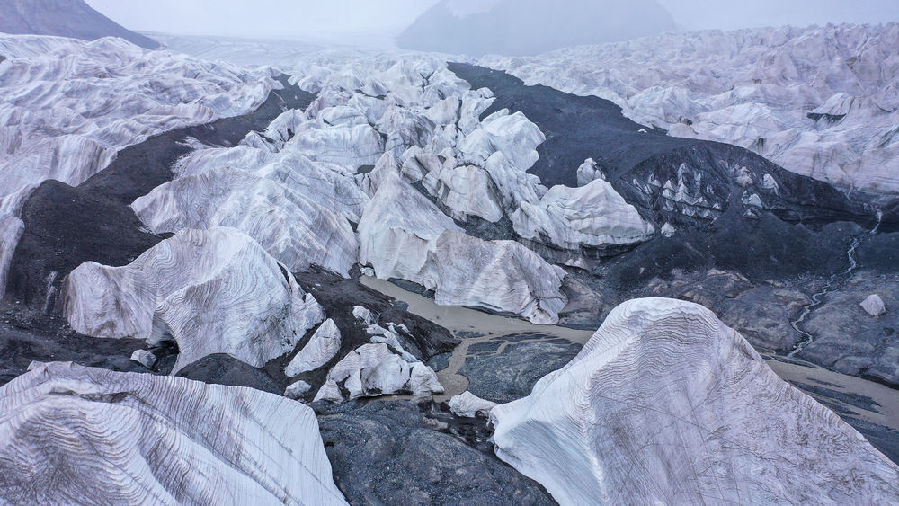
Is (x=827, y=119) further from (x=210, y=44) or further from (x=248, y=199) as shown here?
(x=210, y=44)

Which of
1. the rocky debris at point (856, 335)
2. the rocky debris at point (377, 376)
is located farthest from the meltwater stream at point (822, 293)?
the rocky debris at point (377, 376)

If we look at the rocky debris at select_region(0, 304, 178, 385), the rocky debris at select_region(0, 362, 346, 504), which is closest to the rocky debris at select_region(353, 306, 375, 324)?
the rocky debris at select_region(0, 304, 178, 385)

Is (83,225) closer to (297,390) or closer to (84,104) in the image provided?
(297,390)

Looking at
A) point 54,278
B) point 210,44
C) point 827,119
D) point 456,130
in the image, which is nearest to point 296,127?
point 456,130

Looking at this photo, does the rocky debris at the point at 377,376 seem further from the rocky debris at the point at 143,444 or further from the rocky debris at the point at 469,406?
the rocky debris at the point at 143,444

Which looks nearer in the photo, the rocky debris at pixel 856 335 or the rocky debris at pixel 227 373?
the rocky debris at pixel 227 373

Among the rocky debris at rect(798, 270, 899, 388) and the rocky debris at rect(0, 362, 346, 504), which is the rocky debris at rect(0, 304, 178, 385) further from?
Answer: the rocky debris at rect(798, 270, 899, 388)

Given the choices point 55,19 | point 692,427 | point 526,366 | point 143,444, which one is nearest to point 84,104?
point 526,366
